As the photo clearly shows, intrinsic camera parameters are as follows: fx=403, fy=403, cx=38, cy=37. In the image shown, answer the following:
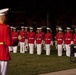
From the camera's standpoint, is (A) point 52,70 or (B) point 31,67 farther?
(B) point 31,67

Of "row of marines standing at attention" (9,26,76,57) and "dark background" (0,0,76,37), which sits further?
"dark background" (0,0,76,37)

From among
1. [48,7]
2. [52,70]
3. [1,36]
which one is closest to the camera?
[1,36]

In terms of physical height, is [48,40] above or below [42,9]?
below

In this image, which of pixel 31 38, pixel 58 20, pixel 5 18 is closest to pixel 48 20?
pixel 58 20

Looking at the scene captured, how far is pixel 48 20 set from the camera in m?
39.2

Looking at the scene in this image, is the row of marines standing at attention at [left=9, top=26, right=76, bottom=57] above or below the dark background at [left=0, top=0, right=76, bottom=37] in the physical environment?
below

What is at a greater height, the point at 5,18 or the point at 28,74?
the point at 5,18

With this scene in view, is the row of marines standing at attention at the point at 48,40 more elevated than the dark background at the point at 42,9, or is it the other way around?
the dark background at the point at 42,9

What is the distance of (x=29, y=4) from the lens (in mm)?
39250

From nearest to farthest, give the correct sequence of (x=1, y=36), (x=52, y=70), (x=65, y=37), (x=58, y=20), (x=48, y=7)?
(x=1, y=36)
(x=52, y=70)
(x=65, y=37)
(x=48, y=7)
(x=58, y=20)

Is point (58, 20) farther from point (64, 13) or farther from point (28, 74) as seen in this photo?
point (28, 74)

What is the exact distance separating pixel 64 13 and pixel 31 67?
25943 millimetres

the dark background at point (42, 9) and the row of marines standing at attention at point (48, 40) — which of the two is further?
the dark background at point (42, 9)

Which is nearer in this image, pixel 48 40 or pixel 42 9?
pixel 48 40
